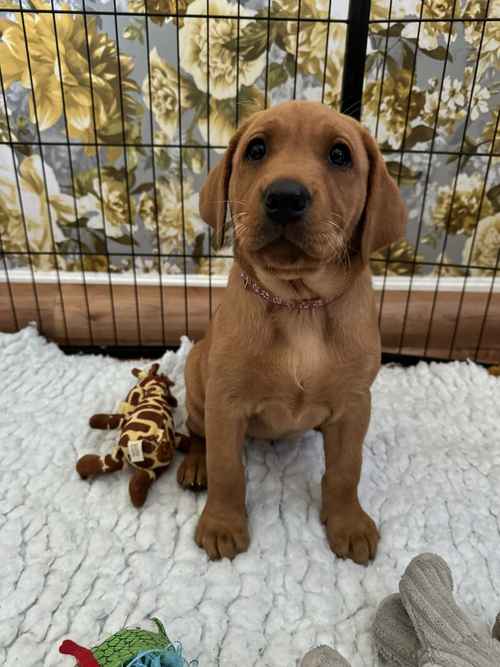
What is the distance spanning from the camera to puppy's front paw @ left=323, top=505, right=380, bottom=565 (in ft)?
4.91

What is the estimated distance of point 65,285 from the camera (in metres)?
2.85

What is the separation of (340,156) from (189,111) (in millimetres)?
1755

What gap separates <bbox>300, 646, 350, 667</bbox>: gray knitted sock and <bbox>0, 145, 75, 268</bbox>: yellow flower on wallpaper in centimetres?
247

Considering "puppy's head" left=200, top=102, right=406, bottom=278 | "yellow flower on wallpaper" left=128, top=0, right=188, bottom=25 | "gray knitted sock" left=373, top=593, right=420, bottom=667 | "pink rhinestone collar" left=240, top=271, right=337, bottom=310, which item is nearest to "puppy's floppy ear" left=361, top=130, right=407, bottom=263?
"puppy's head" left=200, top=102, right=406, bottom=278

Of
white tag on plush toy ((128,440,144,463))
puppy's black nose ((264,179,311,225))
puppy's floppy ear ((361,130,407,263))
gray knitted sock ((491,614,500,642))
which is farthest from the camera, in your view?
white tag on plush toy ((128,440,144,463))

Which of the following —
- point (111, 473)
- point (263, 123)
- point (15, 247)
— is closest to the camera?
point (263, 123)

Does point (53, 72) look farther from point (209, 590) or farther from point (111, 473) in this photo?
point (209, 590)

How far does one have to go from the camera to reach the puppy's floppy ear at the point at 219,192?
1.47 meters

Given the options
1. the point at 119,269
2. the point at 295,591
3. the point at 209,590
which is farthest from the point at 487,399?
the point at 119,269

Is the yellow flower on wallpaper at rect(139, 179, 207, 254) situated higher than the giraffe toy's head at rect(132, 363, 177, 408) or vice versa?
the yellow flower on wallpaper at rect(139, 179, 207, 254)

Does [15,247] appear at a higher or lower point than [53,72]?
lower

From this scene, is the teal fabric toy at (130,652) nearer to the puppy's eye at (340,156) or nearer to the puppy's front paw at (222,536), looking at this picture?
the puppy's front paw at (222,536)

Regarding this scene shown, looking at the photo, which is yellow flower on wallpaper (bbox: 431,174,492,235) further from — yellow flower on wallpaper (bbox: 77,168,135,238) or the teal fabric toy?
the teal fabric toy

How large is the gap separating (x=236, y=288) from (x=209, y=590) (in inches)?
29.0
